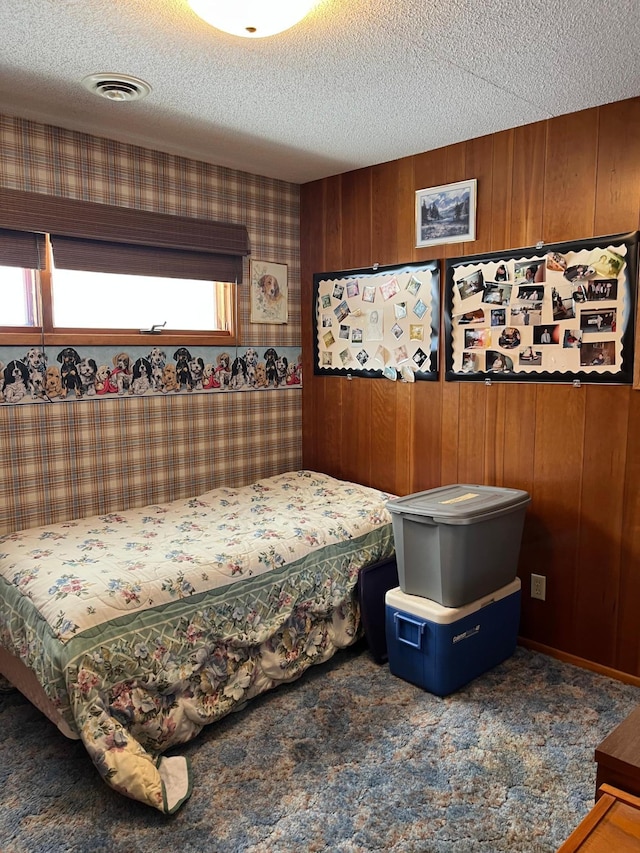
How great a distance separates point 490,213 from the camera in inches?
114

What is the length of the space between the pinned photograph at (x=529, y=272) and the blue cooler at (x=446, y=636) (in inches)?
51.9

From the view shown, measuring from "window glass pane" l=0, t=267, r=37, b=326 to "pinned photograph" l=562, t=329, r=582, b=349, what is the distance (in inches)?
90.1

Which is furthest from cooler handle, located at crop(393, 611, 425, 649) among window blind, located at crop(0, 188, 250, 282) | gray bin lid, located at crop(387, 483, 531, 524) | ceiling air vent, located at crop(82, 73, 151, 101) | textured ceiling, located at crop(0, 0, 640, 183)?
ceiling air vent, located at crop(82, 73, 151, 101)

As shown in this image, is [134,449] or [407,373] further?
[407,373]

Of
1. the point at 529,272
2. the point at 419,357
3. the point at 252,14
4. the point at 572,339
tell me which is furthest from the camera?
the point at 419,357

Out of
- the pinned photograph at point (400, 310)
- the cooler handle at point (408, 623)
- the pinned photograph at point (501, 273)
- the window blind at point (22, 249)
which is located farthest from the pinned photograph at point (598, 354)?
the window blind at point (22, 249)

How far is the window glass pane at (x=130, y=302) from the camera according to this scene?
114 inches

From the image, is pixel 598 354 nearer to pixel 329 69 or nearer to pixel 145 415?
pixel 329 69

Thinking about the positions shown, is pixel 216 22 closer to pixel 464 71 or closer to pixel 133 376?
pixel 464 71

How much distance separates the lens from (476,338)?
299 centimetres

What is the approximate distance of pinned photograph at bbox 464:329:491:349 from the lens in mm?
2947

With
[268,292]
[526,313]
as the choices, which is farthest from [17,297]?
[526,313]

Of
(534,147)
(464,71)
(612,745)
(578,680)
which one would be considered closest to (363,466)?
(578,680)

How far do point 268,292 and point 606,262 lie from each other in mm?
1790
